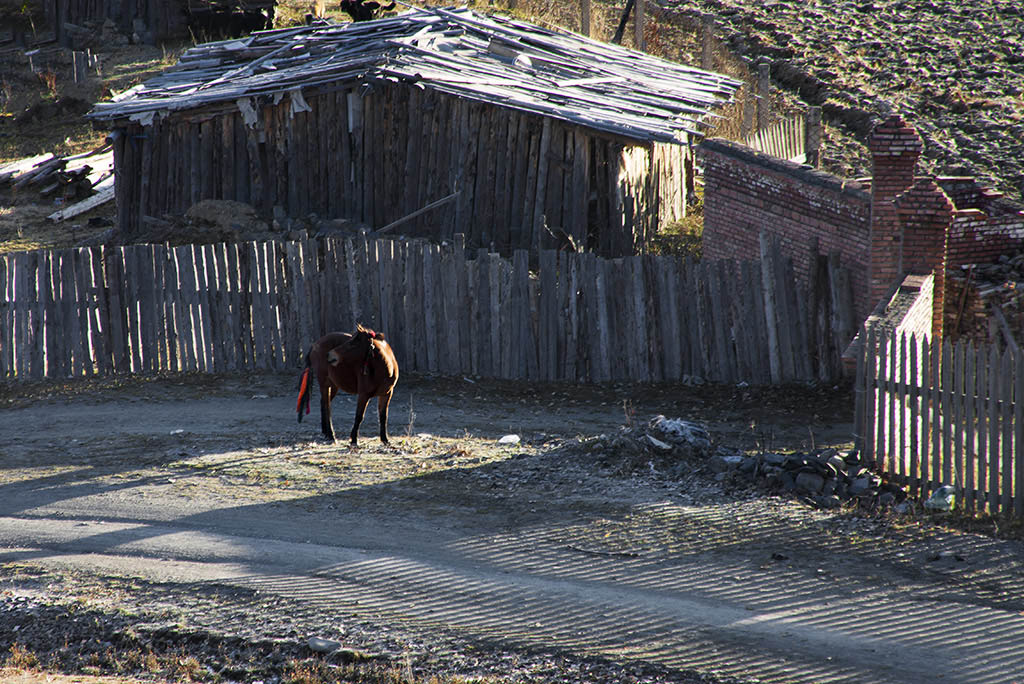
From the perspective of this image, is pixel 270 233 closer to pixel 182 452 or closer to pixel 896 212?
pixel 182 452

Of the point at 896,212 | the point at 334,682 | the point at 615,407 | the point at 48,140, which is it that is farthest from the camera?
the point at 48,140

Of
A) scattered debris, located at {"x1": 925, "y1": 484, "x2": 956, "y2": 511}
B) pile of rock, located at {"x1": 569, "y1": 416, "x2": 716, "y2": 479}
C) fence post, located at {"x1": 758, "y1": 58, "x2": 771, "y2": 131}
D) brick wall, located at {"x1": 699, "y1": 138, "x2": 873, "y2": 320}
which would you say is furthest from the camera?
fence post, located at {"x1": 758, "y1": 58, "x2": 771, "y2": 131}

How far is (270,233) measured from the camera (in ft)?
57.8

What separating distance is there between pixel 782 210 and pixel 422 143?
23.2ft

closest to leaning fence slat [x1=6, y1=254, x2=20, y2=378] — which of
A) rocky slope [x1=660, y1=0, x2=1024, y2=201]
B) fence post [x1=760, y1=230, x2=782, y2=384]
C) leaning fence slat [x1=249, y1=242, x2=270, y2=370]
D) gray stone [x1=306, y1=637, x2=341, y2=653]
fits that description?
leaning fence slat [x1=249, y1=242, x2=270, y2=370]

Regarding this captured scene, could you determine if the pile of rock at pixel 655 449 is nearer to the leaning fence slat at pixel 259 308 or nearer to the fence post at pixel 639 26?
the leaning fence slat at pixel 259 308

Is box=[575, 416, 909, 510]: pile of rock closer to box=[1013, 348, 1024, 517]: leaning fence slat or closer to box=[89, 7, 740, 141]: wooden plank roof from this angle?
box=[1013, 348, 1024, 517]: leaning fence slat

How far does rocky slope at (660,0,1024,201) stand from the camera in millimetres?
23875

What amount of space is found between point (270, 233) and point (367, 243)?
209 inches

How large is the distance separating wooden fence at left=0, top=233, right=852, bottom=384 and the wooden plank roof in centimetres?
452

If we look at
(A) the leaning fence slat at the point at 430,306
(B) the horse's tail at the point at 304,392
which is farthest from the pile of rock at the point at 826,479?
(A) the leaning fence slat at the point at 430,306

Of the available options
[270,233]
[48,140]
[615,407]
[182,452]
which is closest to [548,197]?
[270,233]

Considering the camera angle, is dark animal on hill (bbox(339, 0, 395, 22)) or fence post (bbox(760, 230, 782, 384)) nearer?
fence post (bbox(760, 230, 782, 384))

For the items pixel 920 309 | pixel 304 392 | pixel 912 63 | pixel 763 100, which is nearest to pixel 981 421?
pixel 920 309
